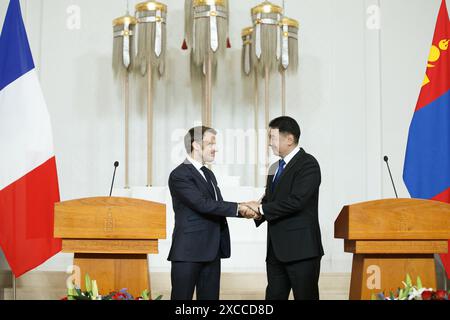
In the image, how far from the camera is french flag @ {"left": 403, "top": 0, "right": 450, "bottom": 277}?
18.6ft

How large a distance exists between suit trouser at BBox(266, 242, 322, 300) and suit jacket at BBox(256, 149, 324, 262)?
0.06 metres

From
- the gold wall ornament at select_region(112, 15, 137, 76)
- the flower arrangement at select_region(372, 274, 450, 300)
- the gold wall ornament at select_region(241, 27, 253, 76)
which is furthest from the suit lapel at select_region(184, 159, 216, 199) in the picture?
the gold wall ornament at select_region(241, 27, 253, 76)

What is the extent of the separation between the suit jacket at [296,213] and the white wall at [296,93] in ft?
11.6

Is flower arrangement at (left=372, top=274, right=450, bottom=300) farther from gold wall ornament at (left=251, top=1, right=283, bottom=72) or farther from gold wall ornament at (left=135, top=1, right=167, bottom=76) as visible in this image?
gold wall ornament at (left=135, top=1, right=167, bottom=76)

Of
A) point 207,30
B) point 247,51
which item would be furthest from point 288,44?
point 207,30

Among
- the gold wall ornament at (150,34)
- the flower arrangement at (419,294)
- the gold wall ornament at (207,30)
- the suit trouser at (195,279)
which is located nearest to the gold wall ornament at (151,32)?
the gold wall ornament at (150,34)

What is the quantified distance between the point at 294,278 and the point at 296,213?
0.40 meters

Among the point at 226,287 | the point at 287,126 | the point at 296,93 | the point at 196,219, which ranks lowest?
the point at 226,287

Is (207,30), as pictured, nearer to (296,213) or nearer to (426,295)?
(296,213)

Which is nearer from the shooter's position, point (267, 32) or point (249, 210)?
point (249, 210)

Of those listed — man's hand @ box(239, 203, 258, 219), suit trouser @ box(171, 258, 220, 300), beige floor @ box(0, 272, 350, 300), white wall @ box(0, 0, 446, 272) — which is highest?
white wall @ box(0, 0, 446, 272)

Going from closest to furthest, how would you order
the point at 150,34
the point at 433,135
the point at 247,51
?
the point at 433,135
the point at 150,34
the point at 247,51

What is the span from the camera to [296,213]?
13.3ft
